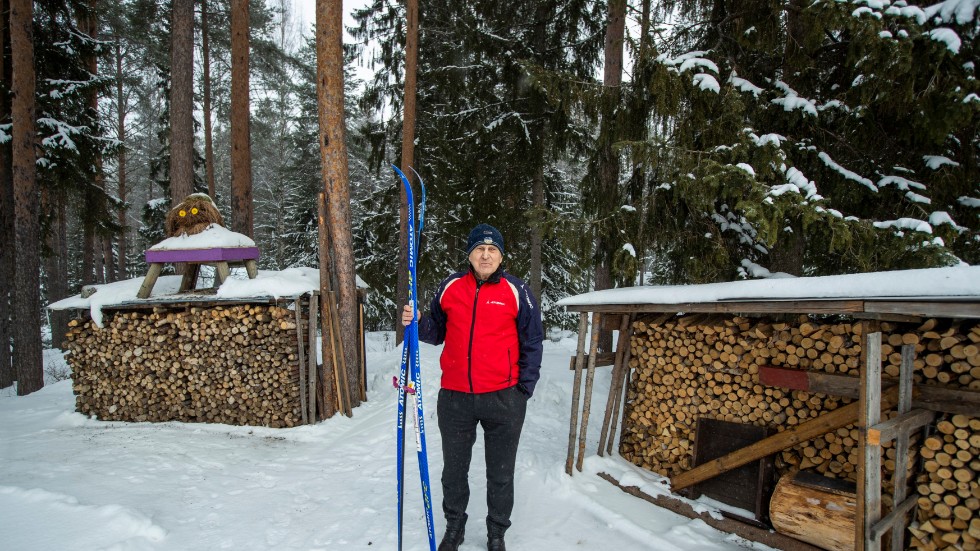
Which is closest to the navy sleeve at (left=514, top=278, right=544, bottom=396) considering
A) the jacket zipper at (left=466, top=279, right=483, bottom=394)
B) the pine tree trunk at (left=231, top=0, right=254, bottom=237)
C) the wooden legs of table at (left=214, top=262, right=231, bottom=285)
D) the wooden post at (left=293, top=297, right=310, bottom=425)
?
the jacket zipper at (left=466, top=279, right=483, bottom=394)

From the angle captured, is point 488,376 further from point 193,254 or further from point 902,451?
point 193,254

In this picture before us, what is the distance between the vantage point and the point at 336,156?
6391 mm

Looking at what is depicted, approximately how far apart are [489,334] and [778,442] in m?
2.27

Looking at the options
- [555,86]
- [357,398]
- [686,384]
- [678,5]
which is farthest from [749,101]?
[357,398]

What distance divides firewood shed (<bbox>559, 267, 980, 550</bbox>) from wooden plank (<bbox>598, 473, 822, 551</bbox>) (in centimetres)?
1

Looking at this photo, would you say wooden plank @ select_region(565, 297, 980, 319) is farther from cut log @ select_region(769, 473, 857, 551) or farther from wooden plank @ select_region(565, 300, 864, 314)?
cut log @ select_region(769, 473, 857, 551)

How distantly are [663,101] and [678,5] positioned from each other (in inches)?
118

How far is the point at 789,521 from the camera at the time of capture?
307 centimetres

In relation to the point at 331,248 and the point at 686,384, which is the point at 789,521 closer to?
the point at 686,384

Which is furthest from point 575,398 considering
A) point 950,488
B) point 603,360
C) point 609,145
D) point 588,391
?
point 609,145

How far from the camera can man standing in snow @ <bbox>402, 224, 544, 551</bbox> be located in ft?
9.64

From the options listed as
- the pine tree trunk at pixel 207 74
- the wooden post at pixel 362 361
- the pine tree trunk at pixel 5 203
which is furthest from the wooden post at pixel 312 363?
the pine tree trunk at pixel 207 74

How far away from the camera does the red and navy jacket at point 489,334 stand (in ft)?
9.63

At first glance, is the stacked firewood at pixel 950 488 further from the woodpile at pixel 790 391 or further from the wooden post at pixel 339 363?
the wooden post at pixel 339 363
